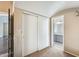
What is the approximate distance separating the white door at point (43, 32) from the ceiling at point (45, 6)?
0.11m

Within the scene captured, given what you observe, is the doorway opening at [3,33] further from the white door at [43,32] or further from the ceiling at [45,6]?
the white door at [43,32]

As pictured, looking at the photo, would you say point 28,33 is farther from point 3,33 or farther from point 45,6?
point 45,6

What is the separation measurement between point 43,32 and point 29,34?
0.25 meters

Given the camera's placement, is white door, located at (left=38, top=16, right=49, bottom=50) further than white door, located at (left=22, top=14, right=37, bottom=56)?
Yes

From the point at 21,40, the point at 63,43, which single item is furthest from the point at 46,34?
the point at 21,40

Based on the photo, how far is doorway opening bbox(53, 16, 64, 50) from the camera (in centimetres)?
163

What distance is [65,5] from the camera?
154 centimetres

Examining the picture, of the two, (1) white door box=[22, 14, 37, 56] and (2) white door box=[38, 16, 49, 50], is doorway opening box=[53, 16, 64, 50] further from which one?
(1) white door box=[22, 14, 37, 56]

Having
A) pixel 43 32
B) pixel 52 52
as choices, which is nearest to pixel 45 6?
pixel 43 32

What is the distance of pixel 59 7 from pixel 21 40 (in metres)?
0.85

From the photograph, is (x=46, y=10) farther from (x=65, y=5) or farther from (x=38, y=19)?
(x=65, y=5)

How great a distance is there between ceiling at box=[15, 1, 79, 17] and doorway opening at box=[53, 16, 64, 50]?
15 centimetres

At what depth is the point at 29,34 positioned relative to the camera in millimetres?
1571

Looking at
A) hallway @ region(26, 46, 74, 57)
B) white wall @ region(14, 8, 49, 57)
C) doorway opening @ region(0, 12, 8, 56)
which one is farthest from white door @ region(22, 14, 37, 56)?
doorway opening @ region(0, 12, 8, 56)
